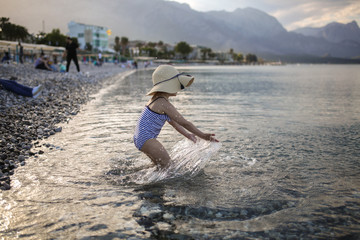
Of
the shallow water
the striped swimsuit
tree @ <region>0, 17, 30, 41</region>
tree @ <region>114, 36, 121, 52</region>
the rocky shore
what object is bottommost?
the shallow water

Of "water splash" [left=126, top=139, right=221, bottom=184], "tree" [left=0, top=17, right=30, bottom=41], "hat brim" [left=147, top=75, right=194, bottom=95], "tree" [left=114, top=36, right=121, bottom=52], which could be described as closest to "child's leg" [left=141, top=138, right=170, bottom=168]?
"water splash" [left=126, top=139, right=221, bottom=184]

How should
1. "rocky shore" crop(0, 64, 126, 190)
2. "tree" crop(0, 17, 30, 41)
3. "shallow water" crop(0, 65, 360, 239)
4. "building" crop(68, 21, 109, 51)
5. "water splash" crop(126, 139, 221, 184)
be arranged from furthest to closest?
"building" crop(68, 21, 109, 51), "tree" crop(0, 17, 30, 41), "rocky shore" crop(0, 64, 126, 190), "water splash" crop(126, 139, 221, 184), "shallow water" crop(0, 65, 360, 239)

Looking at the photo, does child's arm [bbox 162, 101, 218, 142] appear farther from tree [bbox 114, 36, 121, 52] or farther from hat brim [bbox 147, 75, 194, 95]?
tree [bbox 114, 36, 121, 52]

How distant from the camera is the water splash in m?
4.78

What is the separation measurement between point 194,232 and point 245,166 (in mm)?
2454

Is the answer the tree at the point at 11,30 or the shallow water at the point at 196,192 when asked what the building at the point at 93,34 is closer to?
the tree at the point at 11,30

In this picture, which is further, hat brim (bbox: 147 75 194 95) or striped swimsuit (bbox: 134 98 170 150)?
striped swimsuit (bbox: 134 98 170 150)

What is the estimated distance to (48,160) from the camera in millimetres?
5508

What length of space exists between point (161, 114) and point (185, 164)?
979 mm

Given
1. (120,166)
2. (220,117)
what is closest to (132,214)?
(120,166)

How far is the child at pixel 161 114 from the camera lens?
4.50 meters

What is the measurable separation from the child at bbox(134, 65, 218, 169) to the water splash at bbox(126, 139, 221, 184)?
0.47ft

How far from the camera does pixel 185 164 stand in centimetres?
505

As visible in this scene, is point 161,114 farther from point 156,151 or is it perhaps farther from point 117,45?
point 117,45
